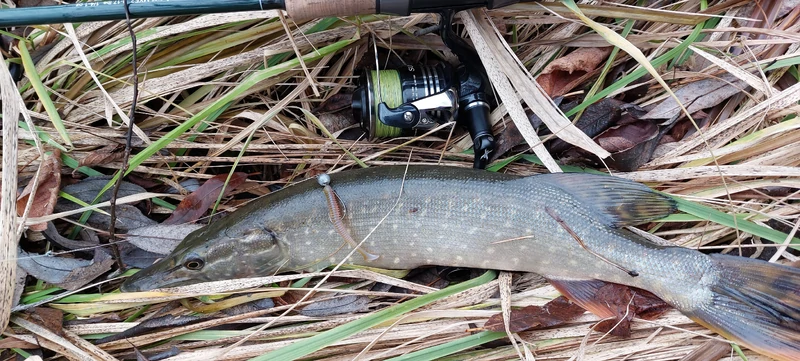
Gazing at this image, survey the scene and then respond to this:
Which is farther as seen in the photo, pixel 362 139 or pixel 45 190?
pixel 362 139

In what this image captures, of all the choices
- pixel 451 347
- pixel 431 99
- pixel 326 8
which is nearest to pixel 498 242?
pixel 451 347

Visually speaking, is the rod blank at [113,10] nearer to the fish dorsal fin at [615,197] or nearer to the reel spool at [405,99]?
the reel spool at [405,99]

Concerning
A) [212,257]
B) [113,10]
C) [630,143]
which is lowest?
[212,257]

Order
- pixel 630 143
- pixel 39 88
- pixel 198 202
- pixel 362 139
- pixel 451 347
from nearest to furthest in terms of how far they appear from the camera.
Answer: pixel 451 347 → pixel 39 88 → pixel 630 143 → pixel 198 202 → pixel 362 139

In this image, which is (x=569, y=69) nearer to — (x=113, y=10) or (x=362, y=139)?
(x=362, y=139)

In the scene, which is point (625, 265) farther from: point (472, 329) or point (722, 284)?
point (472, 329)

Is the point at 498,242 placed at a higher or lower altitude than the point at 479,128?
lower

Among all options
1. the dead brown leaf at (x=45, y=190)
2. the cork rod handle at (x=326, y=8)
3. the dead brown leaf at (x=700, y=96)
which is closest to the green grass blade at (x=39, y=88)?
the dead brown leaf at (x=45, y=190)
